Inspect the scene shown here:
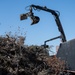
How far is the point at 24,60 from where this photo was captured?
1391 centimetres

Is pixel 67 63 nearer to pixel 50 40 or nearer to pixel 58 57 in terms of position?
pixel 58 57

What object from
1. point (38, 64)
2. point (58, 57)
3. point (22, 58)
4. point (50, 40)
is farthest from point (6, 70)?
point (50, 40)

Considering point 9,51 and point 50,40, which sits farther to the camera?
point 50,40

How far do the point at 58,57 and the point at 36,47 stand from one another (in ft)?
5.25

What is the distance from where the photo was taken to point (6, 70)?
12.9 m

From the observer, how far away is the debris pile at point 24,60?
13.3 metres

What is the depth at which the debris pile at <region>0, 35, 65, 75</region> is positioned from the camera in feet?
43.5

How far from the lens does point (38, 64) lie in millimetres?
14430

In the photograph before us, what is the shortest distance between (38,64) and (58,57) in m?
1.28

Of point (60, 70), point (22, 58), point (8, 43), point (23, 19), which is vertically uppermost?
point (23, 19)

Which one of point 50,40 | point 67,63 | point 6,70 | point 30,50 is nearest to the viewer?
point 6,70

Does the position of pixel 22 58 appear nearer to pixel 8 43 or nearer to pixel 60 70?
pixel 8 43

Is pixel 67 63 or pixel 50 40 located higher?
pixel 50 40

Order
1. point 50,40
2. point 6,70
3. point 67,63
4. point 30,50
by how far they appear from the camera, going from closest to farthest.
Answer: point 6,70 → point 67,63 → point 30,50 → point 50,40
